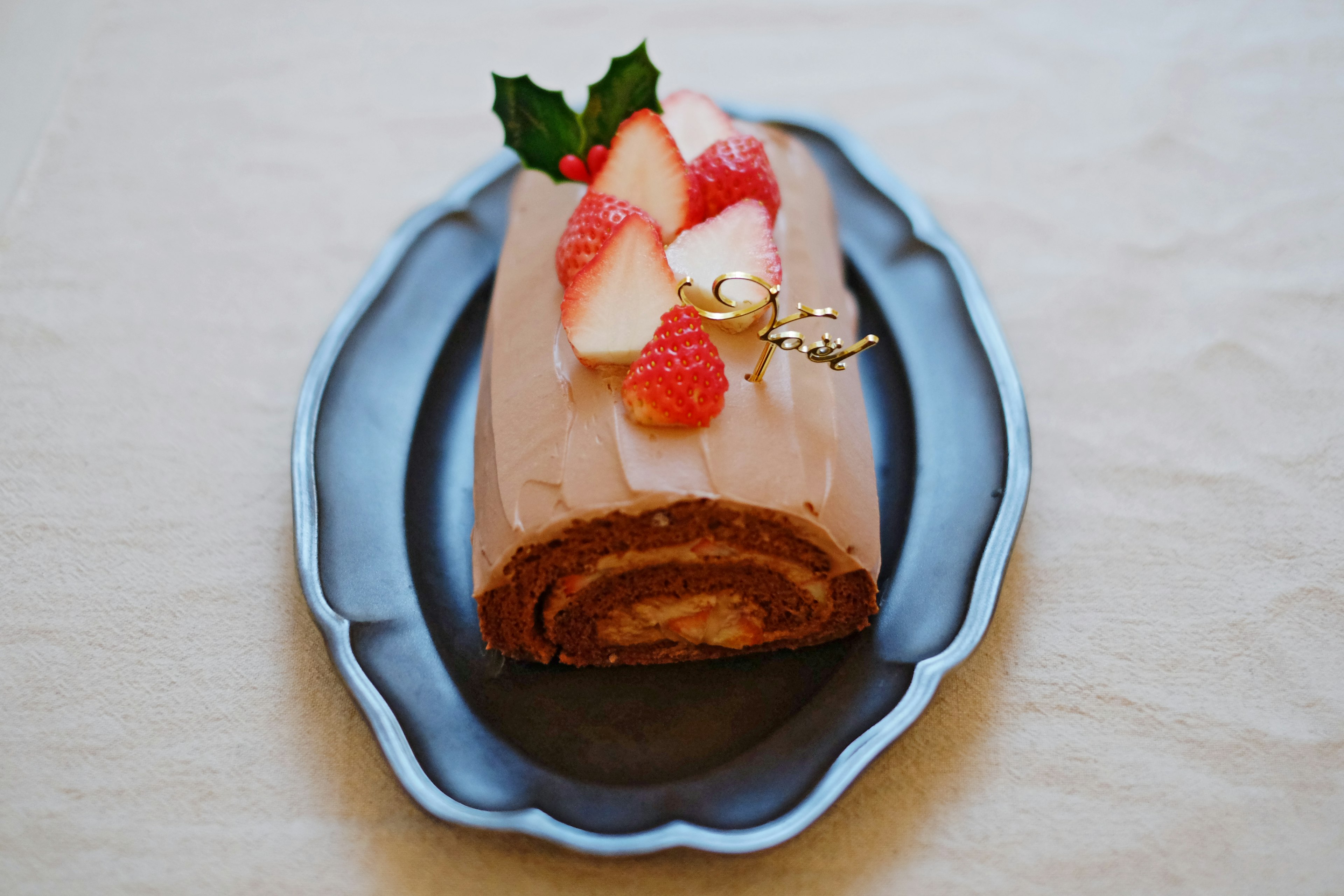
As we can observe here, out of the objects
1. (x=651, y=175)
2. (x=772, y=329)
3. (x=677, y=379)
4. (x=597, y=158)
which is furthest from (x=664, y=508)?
(x=597, y=158)

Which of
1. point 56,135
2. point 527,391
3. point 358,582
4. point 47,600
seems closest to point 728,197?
point 527,391

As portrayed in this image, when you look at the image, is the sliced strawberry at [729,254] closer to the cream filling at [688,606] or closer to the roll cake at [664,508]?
the roll cake at [664,508]

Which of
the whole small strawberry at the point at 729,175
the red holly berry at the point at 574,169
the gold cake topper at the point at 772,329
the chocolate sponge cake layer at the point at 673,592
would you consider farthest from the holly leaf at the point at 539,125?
the chocolate sponge cake layer at the point at 673,592

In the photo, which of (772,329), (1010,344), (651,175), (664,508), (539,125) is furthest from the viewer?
(1010,344)

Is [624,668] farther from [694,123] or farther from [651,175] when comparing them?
[694,123]

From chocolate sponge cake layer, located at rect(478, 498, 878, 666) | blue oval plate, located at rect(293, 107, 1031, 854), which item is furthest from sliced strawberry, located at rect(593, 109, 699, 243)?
chocolate sponge cake layer, located at rect(478, 498, 878, 666)
